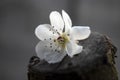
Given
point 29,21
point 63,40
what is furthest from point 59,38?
point 29,21

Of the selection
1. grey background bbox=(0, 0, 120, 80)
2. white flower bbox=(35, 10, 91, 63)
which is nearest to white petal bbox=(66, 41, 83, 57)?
white flower bbox=(35, 10, 91, 63)

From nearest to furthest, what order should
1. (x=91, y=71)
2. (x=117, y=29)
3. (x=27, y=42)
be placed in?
(x=91, y=71), (x=117, y=29), (x=27, y=42)

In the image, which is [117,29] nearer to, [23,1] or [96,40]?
[23,1]

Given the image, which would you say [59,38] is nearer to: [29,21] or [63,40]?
[63,40]

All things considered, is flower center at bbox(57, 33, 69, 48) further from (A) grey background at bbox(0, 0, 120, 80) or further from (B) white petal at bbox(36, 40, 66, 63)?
(A) grey background at bbox(0, 0, 120, 80)

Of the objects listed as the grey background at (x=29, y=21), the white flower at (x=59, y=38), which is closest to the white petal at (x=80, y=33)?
the white flower at (x=59, y=38)

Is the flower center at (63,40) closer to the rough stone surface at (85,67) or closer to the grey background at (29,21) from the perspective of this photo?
the rough stone surface at (85,67)

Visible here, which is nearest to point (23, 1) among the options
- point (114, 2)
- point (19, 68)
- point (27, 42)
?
point (27, 42)
